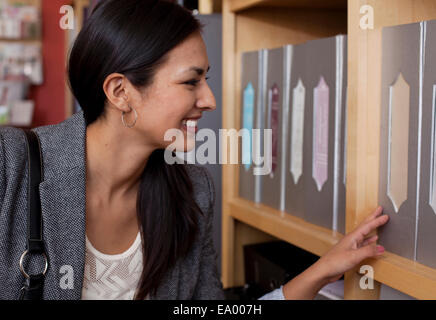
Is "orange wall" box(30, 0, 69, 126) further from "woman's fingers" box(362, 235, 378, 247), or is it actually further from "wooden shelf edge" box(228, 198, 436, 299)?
"woman's fingers" box(362, 235, 378, 247)

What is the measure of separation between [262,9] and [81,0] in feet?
5.43

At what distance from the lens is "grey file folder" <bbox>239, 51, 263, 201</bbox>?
110 centimetres

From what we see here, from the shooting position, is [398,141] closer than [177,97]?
Yes

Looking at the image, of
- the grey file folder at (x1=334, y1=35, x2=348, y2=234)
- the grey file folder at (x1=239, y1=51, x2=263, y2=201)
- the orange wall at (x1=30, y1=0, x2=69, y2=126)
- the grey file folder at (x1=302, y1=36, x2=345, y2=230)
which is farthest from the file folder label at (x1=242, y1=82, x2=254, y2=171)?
the orange wall at (x1=30, y1=0, x2=69, y2=126)

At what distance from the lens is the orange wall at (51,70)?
3084 mm

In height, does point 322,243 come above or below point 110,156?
below

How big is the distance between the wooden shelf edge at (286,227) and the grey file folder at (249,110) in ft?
0.13

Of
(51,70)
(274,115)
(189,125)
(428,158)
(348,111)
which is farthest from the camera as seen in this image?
(51,70)

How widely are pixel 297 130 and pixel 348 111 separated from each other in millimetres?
190

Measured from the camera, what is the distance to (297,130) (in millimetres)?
972

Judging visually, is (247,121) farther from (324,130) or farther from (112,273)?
(112,273)

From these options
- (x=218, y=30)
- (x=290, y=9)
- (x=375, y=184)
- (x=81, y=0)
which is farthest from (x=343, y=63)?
(x=81, y=0)

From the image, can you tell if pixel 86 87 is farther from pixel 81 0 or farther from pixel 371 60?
pixel 81 0

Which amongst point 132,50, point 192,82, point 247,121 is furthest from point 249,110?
point 132,50
